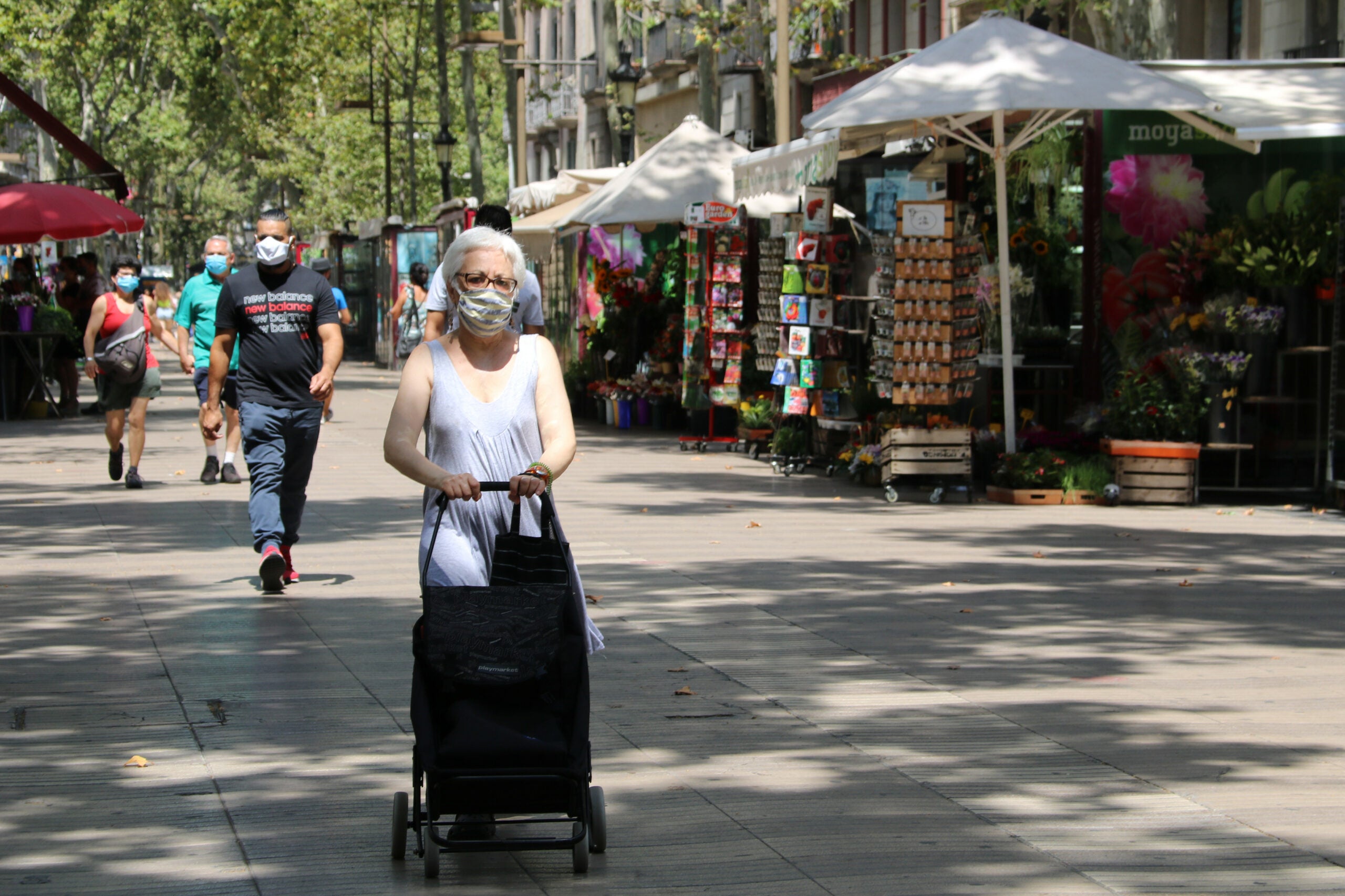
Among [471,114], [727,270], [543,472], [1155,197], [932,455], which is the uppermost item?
[471,114]

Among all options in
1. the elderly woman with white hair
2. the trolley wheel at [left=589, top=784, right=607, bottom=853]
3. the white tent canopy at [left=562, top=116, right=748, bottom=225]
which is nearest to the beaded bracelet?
the elderly woman with white hair

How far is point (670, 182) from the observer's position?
62.0 feet

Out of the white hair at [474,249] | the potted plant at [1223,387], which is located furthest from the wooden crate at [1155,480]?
the white hair at [474,249]

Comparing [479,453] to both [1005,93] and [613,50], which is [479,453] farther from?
[613,50]

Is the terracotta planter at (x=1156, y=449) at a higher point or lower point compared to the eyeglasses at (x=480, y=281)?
lower

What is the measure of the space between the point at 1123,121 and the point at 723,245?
4.81 metres

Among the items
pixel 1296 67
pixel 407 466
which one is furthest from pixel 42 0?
pixel 407 466

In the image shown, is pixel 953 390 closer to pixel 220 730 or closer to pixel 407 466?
pixel 220 730

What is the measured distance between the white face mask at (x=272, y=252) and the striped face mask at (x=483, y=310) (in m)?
4.45

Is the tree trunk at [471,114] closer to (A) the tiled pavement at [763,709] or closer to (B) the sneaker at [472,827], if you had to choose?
(A) the tiled pavement at [763,709]

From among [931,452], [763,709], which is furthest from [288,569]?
[931,452]

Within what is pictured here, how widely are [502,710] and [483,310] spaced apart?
3.60 feet

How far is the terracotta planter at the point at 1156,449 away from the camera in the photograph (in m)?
13.1

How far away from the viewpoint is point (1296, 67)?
48.5 ft
